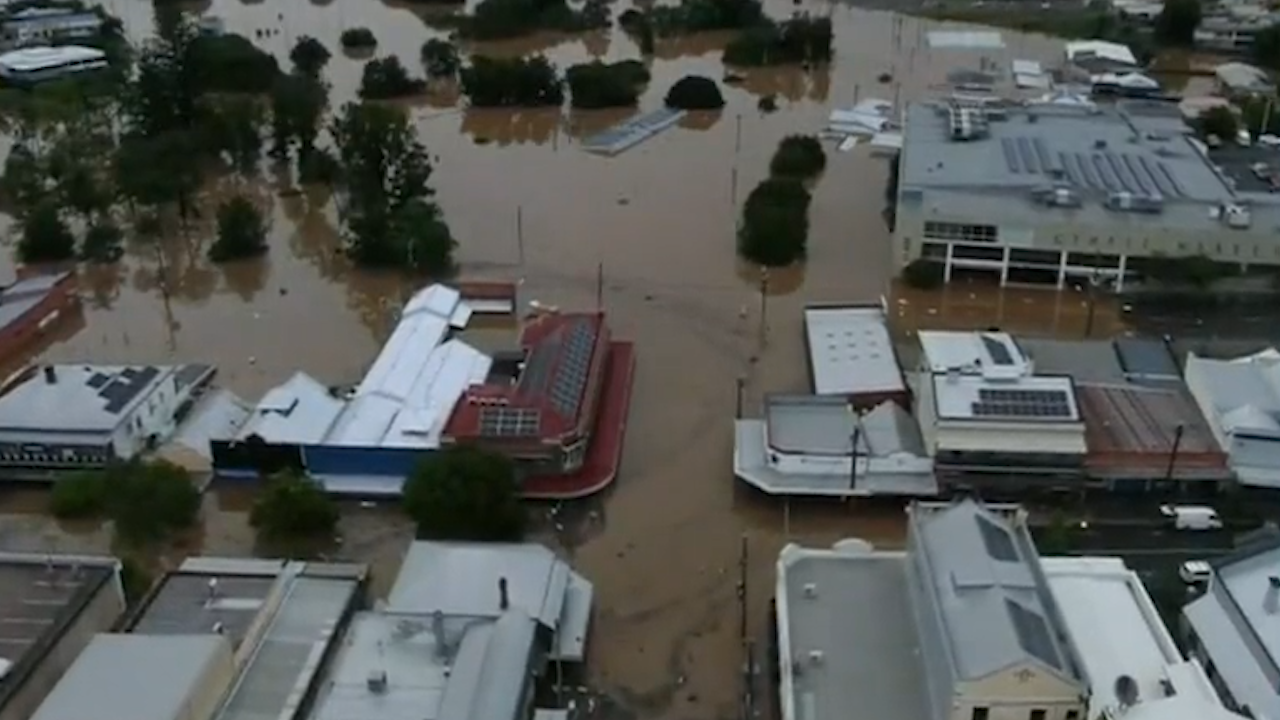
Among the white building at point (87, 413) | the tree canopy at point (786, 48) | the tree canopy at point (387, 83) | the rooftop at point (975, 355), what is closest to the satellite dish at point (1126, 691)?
the rooftop at point (975, 355)

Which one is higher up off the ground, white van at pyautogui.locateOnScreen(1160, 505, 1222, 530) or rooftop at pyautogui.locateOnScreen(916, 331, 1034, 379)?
rooftop at pyautogui.locateOnScreen(916, 331, 1034, 379)

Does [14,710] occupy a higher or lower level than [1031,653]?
lower

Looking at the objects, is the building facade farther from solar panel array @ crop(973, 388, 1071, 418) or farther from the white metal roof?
the white metal roof

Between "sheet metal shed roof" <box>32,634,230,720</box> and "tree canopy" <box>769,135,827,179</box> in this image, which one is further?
"tree canopy" <box>769,135,827,179</box>

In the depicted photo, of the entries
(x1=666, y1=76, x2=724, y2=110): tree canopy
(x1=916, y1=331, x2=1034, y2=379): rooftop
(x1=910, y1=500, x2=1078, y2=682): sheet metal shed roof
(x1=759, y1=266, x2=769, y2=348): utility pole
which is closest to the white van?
(x1=916, y1=331, x2=1034, y2=379): rooftop

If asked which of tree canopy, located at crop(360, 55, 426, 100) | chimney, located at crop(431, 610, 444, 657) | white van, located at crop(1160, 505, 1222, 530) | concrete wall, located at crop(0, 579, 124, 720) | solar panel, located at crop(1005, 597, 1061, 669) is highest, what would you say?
tree canopy, located at crop(360, 55, 426, 100)

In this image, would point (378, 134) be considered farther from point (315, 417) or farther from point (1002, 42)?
point (1002, 42)

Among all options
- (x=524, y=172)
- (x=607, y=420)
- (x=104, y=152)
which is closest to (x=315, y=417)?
(x=607, y=420)
